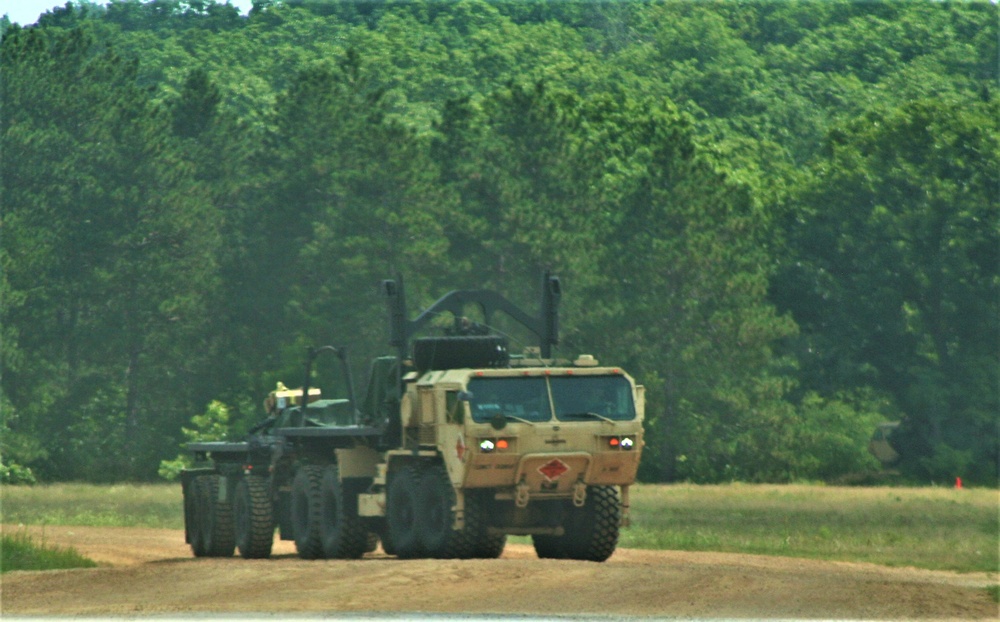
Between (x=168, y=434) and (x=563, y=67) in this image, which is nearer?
(x=168, y=434)

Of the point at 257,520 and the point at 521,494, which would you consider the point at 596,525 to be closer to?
the point at 521,494

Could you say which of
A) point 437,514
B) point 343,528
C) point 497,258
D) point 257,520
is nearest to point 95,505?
point 257,520

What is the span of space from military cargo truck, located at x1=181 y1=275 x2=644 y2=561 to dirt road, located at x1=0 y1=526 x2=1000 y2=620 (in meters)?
1.27

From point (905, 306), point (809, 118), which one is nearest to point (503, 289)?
point (905, 306)

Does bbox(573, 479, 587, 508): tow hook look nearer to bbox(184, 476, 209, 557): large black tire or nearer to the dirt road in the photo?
the dirt road

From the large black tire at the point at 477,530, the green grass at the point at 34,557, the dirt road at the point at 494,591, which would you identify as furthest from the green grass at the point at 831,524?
the green grass at the point at 34,557

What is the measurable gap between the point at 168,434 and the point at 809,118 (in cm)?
4699

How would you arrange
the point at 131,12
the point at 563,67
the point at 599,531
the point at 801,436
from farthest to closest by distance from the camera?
1. the point at 131,12
2. the point at 563,67
3. the point at 801,436
4. the point at 599,531

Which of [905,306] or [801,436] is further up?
[905,306]

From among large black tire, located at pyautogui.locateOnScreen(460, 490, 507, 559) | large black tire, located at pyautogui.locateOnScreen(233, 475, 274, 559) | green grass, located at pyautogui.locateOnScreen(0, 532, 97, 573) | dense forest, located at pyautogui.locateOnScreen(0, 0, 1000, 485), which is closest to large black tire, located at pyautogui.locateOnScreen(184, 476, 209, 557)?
large black tire, located at pyautogui.locateOnScreen(233, 475, 274, 559)

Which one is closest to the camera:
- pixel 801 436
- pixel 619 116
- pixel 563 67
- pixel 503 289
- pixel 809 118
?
pixel 801 436

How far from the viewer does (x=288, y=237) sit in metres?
71.1

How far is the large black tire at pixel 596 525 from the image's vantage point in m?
22.8

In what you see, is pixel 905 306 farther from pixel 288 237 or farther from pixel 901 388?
pixel 288 237
